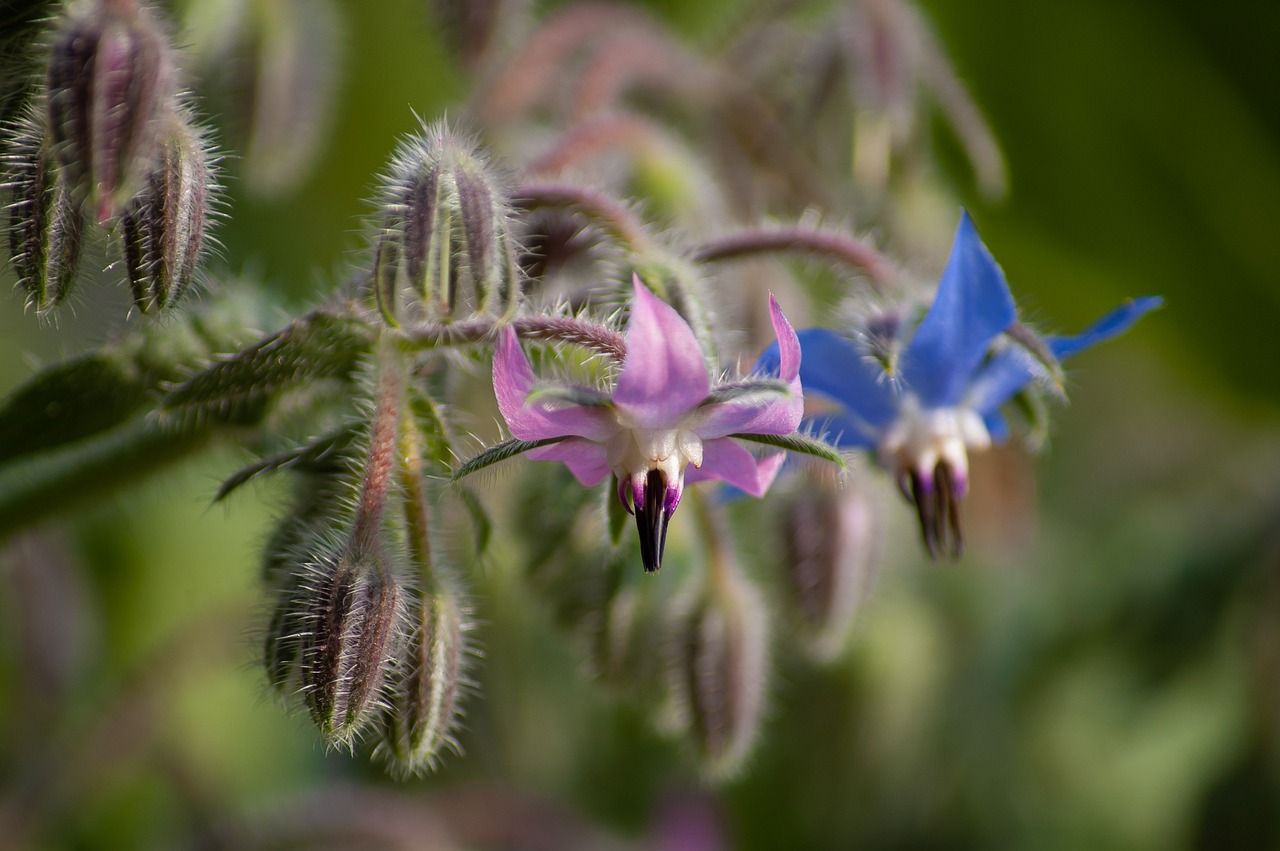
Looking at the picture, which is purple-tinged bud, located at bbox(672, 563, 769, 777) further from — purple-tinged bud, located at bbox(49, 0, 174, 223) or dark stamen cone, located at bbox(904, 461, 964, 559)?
purple-tinged bud, located at bbox(49, 0, 174, 223)

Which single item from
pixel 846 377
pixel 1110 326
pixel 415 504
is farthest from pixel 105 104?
pixel 1110 326

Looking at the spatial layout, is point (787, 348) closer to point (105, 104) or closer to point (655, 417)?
point (655, 417)

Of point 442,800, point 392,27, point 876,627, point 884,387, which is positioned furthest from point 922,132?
point 392,27

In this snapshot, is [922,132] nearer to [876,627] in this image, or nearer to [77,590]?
[876,627]

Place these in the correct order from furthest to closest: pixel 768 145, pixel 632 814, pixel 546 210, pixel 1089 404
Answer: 1. pixel 1089 404
2. pixel 632 814
3. pixel 768 145
4. pixel 546 210

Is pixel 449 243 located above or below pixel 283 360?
above

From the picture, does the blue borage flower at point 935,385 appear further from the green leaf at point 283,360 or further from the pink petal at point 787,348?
the green leaf at point 283,360

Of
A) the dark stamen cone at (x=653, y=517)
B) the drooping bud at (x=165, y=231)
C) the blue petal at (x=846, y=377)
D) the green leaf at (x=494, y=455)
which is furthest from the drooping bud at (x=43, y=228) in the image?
the blue petal at (x=846, y=377)
